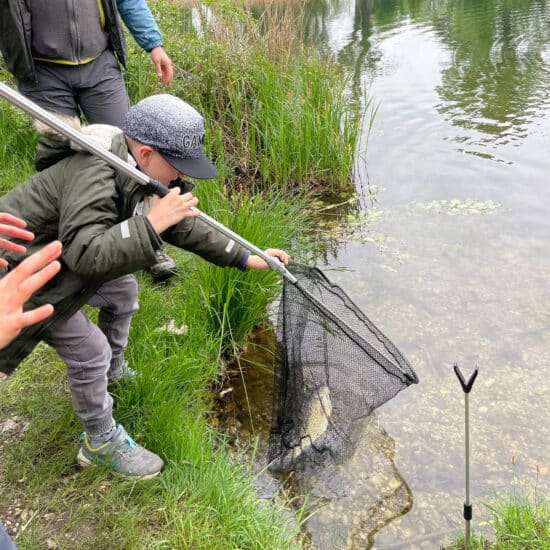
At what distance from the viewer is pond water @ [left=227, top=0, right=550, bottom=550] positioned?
2639 millimetres

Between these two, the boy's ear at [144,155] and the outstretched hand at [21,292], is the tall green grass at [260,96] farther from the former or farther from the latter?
the outstretched hand at [21,292]

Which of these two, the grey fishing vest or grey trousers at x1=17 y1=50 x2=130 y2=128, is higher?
the grey fishing vest

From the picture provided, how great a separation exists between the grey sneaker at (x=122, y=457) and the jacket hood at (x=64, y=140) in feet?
3.57

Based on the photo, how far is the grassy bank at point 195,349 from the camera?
2094mm

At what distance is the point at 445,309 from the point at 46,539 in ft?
9.70

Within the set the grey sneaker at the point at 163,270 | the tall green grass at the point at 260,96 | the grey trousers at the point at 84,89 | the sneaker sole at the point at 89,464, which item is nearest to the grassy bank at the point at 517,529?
the sneaker sole at the point at 89,464

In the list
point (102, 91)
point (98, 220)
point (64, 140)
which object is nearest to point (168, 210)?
point (98, 220)

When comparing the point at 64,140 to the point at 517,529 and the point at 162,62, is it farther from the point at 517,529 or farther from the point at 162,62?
the point at 517,529

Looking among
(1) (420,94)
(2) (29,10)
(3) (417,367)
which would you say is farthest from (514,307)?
(1) (420,94)

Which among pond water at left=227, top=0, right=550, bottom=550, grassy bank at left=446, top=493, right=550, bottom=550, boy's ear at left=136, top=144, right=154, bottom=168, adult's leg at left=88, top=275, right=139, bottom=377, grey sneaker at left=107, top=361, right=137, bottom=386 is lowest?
pond water at left=227, top=0, right=550, bottom=550

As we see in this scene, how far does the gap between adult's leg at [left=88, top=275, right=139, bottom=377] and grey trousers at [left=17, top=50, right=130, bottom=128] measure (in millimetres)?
1107

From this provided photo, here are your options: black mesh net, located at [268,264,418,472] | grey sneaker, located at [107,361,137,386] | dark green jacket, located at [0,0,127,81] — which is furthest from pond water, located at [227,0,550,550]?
dark green jacket, located at [0,0,127,81]

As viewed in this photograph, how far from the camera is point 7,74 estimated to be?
16.0 ft

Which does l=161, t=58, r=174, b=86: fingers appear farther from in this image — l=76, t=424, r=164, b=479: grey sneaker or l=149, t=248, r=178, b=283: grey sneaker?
l=76, t=424, r=164, b=479: grey sneaker
